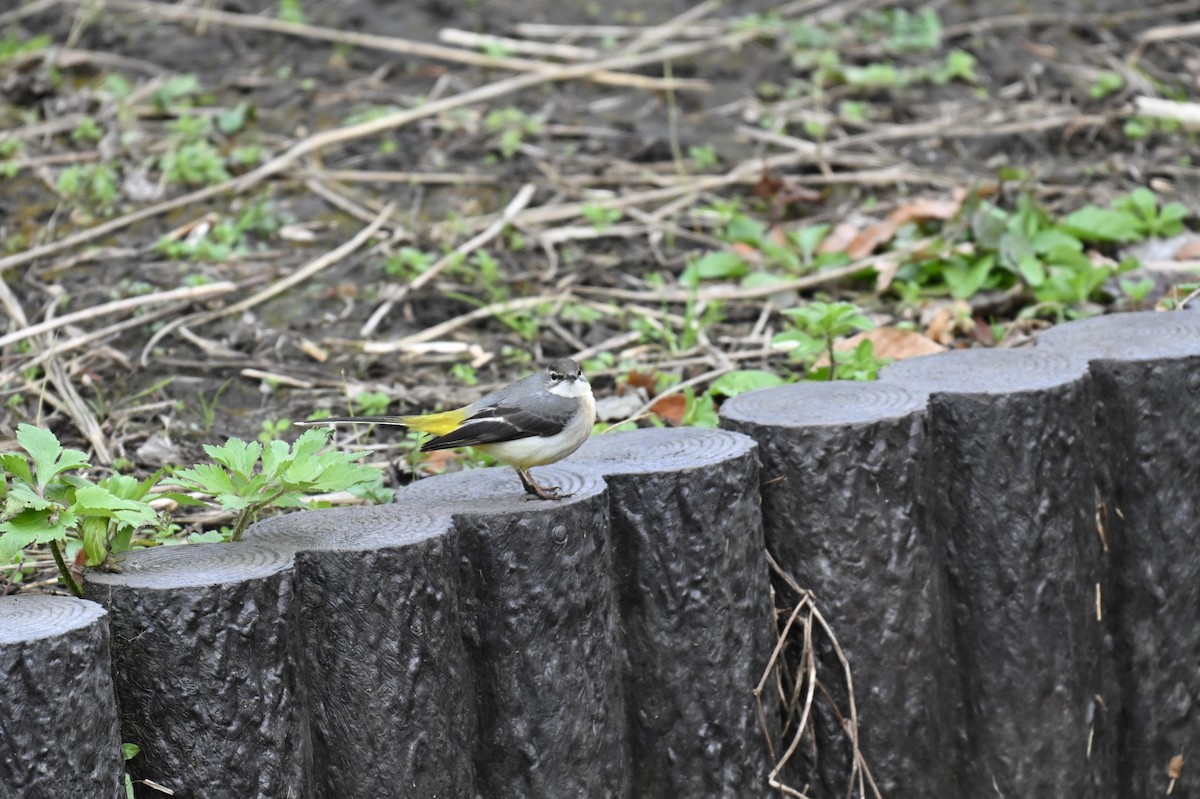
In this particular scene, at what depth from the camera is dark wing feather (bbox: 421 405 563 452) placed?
115 inches

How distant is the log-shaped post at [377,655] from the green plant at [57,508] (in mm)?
286

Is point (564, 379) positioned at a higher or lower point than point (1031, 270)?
higher

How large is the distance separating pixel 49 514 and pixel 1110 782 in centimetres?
282

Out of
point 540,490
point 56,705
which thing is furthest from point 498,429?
point 56,705

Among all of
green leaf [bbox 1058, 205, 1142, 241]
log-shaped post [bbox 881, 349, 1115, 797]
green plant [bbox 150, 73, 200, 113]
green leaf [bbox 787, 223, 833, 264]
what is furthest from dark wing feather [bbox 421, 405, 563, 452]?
green plant [bbox 150, 73, 200, 113]

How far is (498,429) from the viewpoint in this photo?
296 centimetres

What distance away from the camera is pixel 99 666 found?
2.22 m

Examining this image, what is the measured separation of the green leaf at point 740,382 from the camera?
4.10m

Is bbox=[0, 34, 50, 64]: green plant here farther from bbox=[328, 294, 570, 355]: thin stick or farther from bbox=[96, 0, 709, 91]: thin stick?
bbox=[328, 294, 570, 355]: thin stick

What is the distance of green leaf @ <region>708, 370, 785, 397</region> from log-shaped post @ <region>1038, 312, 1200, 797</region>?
891 mm

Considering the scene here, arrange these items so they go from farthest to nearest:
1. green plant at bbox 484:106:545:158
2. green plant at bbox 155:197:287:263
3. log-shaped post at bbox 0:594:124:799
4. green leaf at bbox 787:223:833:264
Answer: green plant at bbox 484:106:545:158 → green leaf at bbox 787:223:833:264 → green plant at bbox 155:197:287:263 → log-shaped post at bbox 0:594:124:799

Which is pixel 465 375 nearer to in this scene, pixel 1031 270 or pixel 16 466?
pixel 16 466

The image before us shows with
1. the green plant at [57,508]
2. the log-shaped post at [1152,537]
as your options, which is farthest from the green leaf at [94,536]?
the log-shaped post at [1152,537]

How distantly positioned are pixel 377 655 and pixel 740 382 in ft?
6.22
